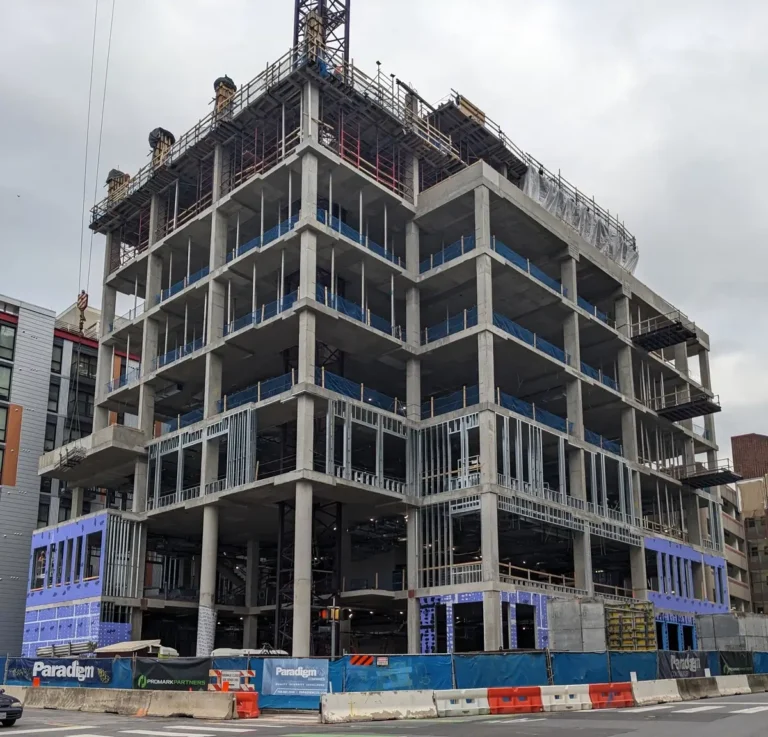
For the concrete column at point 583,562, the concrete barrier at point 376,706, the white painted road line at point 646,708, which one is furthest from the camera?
the concrete column at point 583,562

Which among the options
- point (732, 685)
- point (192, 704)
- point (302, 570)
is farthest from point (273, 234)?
point (732, 685)

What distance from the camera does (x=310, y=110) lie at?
4800 centimetres

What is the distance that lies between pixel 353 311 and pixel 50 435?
36.3 m

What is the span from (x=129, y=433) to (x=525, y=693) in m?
32.9

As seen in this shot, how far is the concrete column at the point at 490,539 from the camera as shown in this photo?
139 feet

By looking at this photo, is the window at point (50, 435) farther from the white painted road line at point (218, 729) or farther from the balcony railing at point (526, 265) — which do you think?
the white painted road line at point (218, 729)

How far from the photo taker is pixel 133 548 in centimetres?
5184

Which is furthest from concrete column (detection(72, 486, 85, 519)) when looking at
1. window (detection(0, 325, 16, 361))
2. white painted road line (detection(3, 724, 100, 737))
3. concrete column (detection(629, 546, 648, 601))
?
white painted road line (detection(3, 724, 100, 737))

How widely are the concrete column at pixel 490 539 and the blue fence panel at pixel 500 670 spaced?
13239 millimetres

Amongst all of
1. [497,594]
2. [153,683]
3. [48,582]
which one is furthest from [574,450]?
[48,582]

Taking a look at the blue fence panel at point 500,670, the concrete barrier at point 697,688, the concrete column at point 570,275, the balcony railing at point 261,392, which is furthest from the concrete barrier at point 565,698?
the concrete column at point 570,275

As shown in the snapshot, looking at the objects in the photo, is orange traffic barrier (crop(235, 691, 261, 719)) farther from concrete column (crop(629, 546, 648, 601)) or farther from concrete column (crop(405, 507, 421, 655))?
concrete column (crop(629, 546, 648, 601))

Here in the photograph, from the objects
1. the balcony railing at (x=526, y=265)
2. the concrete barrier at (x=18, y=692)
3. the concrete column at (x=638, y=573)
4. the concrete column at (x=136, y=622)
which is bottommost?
the concrete barrier at (x=18, y=692)

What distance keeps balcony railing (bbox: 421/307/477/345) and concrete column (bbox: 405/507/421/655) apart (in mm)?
9637
